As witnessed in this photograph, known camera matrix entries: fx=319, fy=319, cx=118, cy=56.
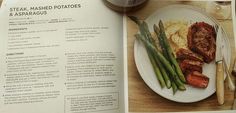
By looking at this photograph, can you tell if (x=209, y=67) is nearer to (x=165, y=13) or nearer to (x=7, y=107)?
(x=165, y=13)

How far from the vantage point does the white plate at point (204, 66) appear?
14.8 inches

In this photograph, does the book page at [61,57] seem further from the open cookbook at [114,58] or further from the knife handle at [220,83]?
the knife handle at [220,83]

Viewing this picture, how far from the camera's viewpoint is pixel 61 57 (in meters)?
0.38

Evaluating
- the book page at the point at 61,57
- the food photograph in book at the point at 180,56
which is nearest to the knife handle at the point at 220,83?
the food photograph in book at the point at 180,56

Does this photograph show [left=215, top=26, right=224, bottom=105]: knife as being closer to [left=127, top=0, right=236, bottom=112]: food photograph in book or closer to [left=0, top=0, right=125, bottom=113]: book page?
[left=127, top=0, right=236, bottom=112]: food photograph in book

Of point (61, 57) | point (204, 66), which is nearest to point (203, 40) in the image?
point (204, 66)

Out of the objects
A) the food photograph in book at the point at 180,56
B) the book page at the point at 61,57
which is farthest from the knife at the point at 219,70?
the book page at the point at 61,57

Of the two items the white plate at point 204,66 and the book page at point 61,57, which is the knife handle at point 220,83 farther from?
the book page at point 61,57

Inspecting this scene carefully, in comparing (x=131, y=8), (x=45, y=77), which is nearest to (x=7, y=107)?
(x=45, y=77)

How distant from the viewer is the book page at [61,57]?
1.21ft

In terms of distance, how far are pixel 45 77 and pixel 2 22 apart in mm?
89

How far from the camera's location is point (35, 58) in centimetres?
38

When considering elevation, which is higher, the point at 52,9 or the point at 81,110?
the point at 52,9

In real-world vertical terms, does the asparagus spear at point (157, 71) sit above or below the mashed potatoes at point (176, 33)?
below
